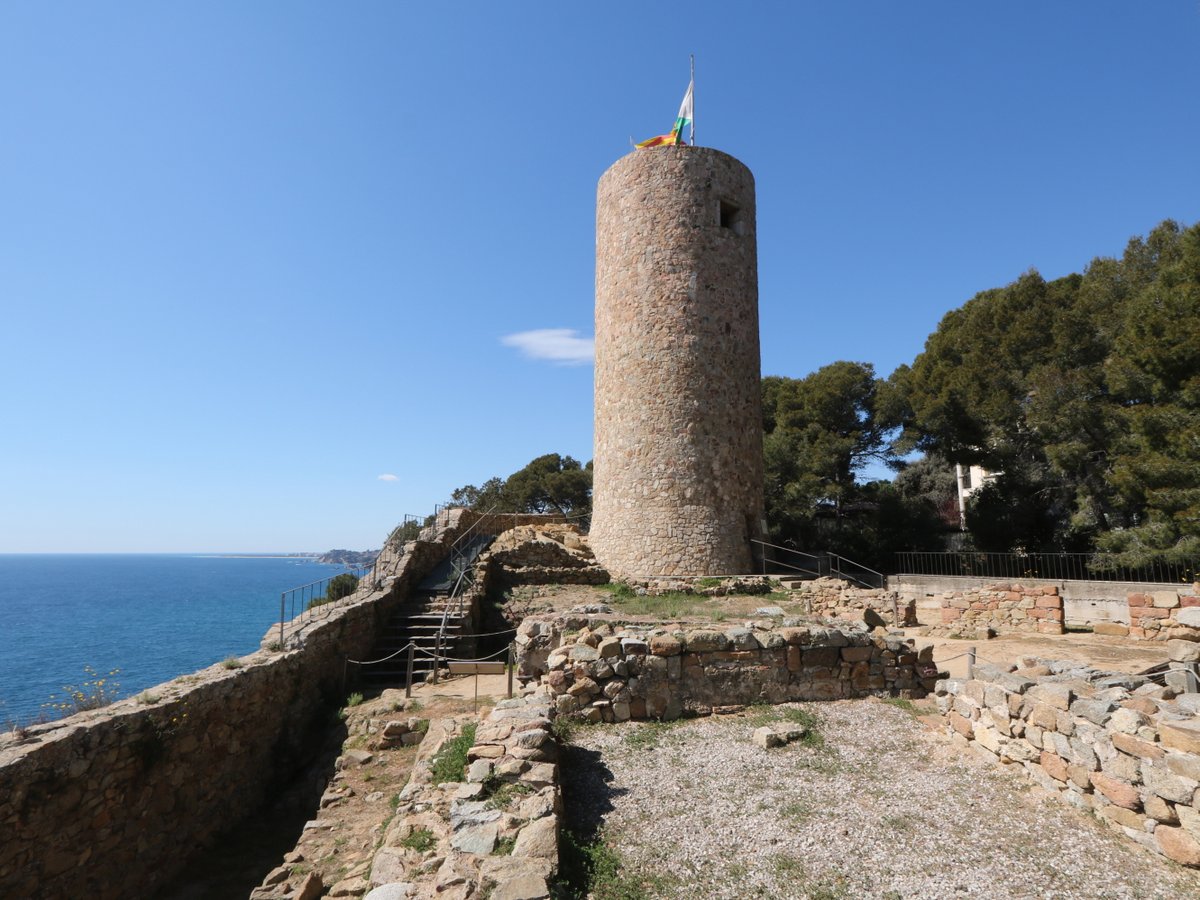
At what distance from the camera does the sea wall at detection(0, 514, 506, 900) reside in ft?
19.9

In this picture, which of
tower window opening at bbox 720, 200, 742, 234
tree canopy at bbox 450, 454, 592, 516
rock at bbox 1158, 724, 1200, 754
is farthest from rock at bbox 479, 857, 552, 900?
tree canopy at bbox 450, 454, 592, 516

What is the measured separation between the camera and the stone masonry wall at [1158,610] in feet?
40.2

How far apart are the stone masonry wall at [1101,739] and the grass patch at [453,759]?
16.4 ft

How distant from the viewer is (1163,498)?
579 inches

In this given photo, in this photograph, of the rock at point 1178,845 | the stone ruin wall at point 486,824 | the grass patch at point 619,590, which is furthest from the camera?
the grass patch at point 619,590

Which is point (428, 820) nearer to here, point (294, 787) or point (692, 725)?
point (692, 725)

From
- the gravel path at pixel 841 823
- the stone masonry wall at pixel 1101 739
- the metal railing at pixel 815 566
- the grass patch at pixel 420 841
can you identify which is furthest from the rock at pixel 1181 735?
the metal railing at pixel 815 566

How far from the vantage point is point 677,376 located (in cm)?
1842

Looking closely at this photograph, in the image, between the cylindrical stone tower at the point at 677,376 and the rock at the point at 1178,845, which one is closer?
the rock at the point at 1178,845

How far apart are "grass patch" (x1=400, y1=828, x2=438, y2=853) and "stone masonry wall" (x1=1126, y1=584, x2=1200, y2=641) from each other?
44.0 feet

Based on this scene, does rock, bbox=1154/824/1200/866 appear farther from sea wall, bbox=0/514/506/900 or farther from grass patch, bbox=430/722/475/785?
sea wall, bbox=0/514/506/900

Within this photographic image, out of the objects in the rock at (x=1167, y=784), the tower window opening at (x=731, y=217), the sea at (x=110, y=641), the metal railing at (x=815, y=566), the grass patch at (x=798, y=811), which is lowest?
the sea at (x=110, y=641)

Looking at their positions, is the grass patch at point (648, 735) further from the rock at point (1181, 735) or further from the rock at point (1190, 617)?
the rock at point (1190, 617)

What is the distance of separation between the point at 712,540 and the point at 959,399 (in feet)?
36.6
